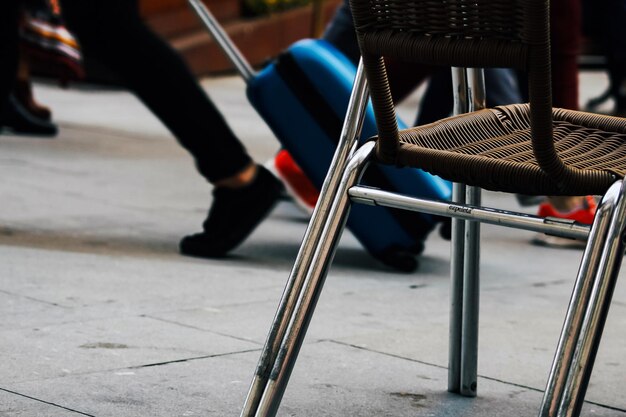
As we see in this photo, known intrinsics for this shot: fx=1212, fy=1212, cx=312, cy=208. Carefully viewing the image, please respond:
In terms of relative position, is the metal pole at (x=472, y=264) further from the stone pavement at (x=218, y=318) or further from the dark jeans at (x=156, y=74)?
the dark jeans at (x=156, y=74)

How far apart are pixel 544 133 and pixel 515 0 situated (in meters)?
0.18

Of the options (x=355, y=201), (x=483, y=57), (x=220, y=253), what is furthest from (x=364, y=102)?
(x=220, y=253)

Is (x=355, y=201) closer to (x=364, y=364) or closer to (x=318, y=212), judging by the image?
(x=318, y=212)

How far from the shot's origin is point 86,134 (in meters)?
6.71

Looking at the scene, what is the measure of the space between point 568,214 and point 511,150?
2245 millimetres

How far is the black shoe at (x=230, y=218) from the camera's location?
3.79 meters

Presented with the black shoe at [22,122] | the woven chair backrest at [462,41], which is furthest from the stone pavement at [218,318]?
the black shoe at [22,122]

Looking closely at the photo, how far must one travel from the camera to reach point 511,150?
189cm

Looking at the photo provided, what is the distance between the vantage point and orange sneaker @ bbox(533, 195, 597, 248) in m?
4.02

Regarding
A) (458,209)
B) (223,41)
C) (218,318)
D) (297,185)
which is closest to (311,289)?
(458,209)

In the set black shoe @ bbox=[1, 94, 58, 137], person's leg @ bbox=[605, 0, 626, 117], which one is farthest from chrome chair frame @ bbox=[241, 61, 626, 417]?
black shoe @ bbox=[1, 94, 58, 137]

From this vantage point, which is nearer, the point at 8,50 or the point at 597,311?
the point at 597,311

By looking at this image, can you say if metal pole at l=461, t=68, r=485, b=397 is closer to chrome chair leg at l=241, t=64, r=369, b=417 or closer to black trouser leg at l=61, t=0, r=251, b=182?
chrome chair leg at l=241, t=64, r=369, b=417

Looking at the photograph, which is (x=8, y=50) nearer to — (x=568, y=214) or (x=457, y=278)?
Answer: (x=568, y=214)
